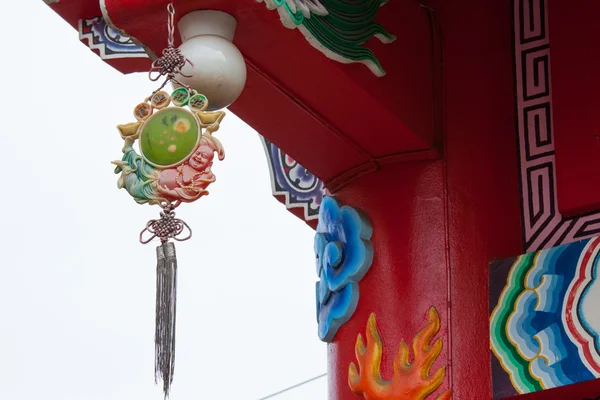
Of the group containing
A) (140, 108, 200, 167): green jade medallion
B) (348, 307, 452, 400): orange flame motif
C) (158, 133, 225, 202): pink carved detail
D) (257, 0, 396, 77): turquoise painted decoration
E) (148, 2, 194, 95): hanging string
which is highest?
(257, 0, 396, 77): turquoise painted decoration

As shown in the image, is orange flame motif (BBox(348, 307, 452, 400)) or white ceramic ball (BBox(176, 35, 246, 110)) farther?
orange flame motif (BBox(348, 307, 452, 400))

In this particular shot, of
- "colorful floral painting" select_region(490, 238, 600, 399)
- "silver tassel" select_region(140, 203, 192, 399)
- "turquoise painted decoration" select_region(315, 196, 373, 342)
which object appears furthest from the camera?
"turquoise painted decoration" select_region(315, 196, 373, 342)

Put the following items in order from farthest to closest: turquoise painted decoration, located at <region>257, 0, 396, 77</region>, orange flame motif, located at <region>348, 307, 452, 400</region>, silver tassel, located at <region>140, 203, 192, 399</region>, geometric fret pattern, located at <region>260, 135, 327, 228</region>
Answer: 1. geometric fret pattern, located at <region>260, 135, 327, 228</region>
2. orange flame motif, located at <region>348, 307, 452, 400</region>
3. turquoise painted decoration, located at <region>257, 0, 396, 77</region>
4. silver tassel, located at <region>140, 203, 192, 399</region>

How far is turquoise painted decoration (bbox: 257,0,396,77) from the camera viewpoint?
13.5 feet

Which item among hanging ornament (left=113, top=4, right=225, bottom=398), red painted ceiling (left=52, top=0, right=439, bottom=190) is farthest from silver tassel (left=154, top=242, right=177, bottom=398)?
red painted ceiling (left=52, top=0, right=439, bottom=190)

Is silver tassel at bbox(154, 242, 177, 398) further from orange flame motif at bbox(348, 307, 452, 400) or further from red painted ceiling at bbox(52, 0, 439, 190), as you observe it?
orange flame motif at bbox(348, 307, 452, 400)

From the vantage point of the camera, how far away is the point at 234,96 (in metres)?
3.89

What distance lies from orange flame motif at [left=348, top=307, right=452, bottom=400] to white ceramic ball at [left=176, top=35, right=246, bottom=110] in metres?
1.08

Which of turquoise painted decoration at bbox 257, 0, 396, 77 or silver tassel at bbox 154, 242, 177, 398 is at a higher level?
turquoise painted decoration at bbox 257, 0, 396, 77

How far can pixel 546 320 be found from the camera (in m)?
4.43

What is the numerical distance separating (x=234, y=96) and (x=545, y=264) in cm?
118

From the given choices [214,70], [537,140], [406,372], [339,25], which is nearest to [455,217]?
[537,140]

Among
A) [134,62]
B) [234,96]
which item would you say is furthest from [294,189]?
[234,96]

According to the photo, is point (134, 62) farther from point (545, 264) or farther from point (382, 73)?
point (545, 264)
